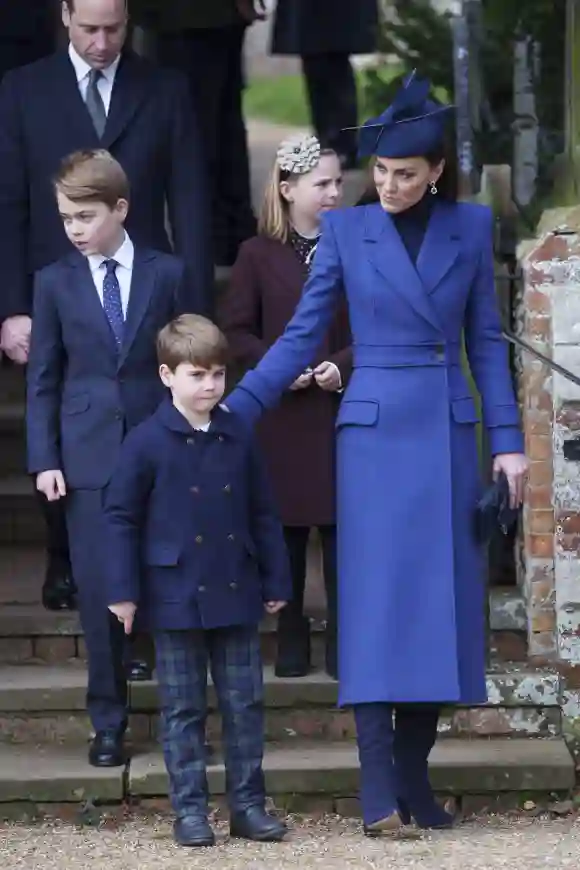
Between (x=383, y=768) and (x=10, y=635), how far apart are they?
1416mm

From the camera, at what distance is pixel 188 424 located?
18.5ft

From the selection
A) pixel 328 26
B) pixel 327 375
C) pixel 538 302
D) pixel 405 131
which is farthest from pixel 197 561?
pixel 328 26

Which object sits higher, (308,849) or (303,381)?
(303,381)

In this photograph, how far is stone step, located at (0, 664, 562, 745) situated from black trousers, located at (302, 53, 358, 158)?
2844 millimetres

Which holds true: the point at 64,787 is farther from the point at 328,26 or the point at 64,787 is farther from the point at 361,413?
the point at 328,26

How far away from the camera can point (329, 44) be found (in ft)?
28.2

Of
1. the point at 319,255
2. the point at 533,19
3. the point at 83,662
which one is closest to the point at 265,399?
the point at 319,255

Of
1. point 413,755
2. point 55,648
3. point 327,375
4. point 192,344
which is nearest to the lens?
point 192,344

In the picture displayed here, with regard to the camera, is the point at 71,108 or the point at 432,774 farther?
the point at 71,108

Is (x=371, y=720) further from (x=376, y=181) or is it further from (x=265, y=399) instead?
(x=376, y=181)

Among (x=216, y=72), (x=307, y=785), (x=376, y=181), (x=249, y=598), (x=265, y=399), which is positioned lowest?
(x=307, y=785)

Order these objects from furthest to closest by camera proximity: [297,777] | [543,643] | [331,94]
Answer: [331,94] < [543,643] < [297,777]

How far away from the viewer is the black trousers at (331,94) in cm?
869

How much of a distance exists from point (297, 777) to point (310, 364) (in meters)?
1.04
